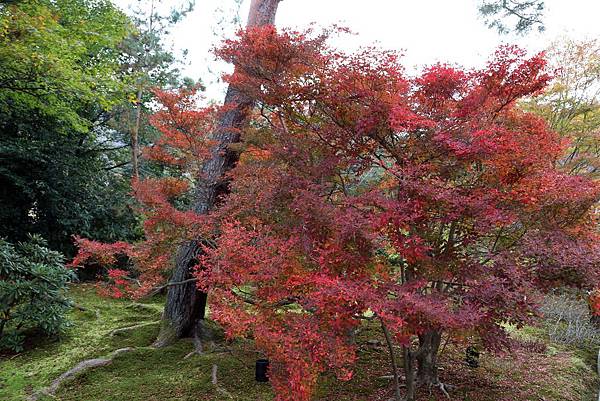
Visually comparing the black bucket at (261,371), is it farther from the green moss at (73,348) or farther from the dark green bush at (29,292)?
the dark green bush at (29,292)

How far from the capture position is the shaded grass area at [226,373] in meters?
4.37

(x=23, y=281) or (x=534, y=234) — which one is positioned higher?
(x=534, y=234)

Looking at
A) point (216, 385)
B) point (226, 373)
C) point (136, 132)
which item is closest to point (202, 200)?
point (226, 373)

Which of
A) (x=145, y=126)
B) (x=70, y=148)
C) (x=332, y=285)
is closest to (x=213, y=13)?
(x=145, y=126)

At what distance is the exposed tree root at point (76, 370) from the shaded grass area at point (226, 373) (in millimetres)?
74

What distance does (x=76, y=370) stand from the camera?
4.78 meters

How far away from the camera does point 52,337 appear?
19.3 feet

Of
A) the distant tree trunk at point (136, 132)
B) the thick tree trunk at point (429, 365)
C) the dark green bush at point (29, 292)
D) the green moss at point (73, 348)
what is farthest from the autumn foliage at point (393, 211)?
the distant tree trunk at point (136, 132)

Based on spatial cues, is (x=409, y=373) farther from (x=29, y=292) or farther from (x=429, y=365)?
(x=29, y=292)

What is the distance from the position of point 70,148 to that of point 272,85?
7.32 meters

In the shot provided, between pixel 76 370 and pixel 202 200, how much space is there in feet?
8.67

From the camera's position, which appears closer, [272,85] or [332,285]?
[332,285]

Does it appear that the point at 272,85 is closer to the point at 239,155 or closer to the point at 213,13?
the point at 239,155

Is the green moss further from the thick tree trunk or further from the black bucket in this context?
the thick tree trunk
